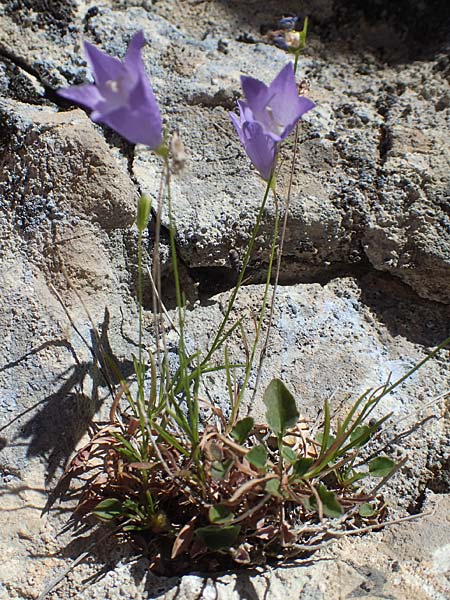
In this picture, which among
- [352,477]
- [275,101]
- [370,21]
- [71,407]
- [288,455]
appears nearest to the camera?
[275,101]

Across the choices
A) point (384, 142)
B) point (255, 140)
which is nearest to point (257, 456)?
point (255, 140)

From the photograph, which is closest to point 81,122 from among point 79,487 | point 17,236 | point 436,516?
point 17,236

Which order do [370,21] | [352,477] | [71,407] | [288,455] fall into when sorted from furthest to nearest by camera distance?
[370,21]
[71,407]
[352,477]
[288,455]

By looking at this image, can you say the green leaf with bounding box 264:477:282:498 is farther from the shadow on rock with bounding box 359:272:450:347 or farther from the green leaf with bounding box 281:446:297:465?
the shadow on rock with bounding box 359:272:450:347

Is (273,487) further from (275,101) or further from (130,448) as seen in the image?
(275,101)

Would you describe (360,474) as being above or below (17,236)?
below

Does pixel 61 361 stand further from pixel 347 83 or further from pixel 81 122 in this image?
pixel 347 83

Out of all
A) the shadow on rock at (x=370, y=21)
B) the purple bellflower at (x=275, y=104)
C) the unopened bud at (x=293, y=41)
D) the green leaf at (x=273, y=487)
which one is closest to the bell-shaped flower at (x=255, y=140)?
the purple bellflower at (x=275, y=104)
